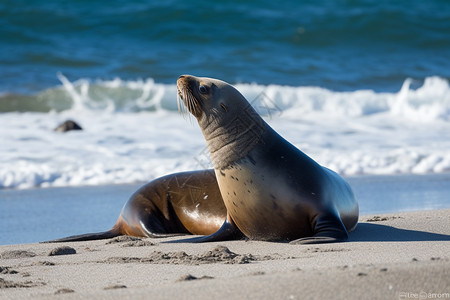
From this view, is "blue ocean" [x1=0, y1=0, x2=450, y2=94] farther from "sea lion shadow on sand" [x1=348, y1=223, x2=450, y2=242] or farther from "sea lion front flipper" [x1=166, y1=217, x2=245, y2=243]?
"sea lion shadow on sand" [x1=348, y1=223, x2=450, y2=242]

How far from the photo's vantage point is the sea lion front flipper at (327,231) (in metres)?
4.74

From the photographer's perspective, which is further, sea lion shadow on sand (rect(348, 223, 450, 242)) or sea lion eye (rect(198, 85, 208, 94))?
sea lion eye (rect(198, 85, 208, 94))

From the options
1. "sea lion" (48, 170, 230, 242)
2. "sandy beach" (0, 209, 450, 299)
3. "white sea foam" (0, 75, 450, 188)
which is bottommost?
"sandy beach" (0, 209, 450, 299)

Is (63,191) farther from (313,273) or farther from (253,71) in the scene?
(253,71)

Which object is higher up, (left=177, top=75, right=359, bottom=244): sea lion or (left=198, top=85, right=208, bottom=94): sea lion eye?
(left=198, top=85, right=208, bottom=94): sea lion eye

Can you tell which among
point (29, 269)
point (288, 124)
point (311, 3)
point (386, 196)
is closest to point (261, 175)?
point (29, 269)

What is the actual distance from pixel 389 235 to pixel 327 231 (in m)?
0.56

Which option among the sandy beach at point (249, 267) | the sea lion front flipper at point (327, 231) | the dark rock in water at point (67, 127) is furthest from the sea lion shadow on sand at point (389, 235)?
the dark rock in water at point (67, 127)

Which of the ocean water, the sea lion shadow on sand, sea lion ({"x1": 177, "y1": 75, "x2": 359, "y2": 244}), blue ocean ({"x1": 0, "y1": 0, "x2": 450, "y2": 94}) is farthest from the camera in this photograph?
blue ocean ({"x1": 0, "y1": 0, "x2": 450, "y2": 94})

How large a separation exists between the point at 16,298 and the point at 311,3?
77.0 feet

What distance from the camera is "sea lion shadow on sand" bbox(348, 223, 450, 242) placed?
4.93 metres

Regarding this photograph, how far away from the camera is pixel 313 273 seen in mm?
3125

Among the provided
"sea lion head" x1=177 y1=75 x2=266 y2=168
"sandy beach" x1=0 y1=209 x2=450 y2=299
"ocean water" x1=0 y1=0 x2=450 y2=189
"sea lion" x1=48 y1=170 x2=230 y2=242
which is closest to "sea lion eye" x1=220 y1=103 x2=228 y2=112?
"sea lion head" x1=177 y1=75 x2=266 y2=168

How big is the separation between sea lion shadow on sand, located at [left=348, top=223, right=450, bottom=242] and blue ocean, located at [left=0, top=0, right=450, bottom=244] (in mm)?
1018
